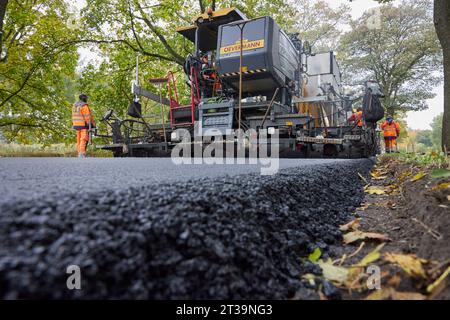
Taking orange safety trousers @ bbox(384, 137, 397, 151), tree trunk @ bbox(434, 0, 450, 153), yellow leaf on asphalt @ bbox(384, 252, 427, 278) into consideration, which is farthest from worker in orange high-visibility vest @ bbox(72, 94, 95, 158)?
orange safety trousers @ bbox(384, 137, 397, 151)

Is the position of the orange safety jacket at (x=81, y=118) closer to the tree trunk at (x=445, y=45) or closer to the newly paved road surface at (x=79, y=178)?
the newly paved road surface at (x=79, y=178)

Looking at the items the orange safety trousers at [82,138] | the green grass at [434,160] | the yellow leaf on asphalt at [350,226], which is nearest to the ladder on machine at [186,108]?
the orange safety trousers at [82,138]

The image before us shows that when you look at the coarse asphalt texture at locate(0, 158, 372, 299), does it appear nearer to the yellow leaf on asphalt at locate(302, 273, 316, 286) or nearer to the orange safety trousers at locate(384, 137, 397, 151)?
the yellow leaf on asphalt at locate(302, 273, 316, 286)

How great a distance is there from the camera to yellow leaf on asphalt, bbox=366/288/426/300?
30.8 inches

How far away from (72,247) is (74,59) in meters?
13.7

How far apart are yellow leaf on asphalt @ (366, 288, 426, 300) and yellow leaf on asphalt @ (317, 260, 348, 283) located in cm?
13

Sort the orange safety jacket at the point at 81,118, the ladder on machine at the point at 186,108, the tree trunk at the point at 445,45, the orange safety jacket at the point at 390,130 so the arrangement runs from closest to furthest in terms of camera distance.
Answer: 1. the tree trunk at the point at 445,45
2. the ladder on machine at the point at 186,108
3. the orange safety jacket at the point at 81,118
4. the orange safety jacket at the point at 390,130

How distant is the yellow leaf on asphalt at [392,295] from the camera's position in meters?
0.78

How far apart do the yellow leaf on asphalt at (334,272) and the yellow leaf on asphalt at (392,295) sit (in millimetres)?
128

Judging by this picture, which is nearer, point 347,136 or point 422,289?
point 422,289

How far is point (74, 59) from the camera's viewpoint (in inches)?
482

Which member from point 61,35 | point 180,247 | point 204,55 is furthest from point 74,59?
point 180,247

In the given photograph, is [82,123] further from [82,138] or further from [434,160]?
[434,160]

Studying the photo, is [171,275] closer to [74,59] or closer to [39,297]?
[39,297]
